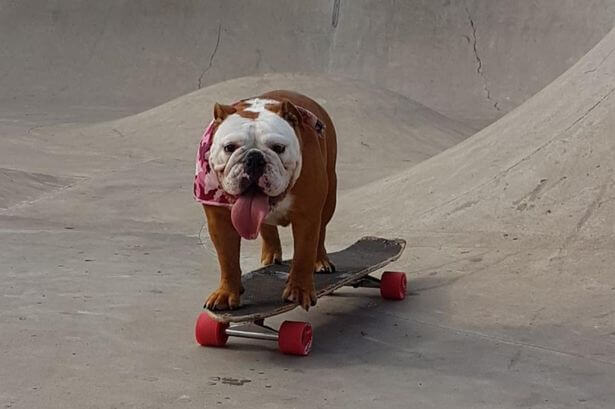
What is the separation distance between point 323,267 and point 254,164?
3.85ft

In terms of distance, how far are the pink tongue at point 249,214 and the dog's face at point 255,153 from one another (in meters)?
0.02

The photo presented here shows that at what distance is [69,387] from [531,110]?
4.42 metres

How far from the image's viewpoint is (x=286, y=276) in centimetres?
423

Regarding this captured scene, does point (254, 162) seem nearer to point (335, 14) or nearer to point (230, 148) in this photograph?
point (230, 148)

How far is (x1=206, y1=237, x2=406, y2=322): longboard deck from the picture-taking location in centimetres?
358

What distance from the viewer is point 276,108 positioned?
3580 mm

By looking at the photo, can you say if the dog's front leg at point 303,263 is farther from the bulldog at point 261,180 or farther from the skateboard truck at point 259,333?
the skateboard truck at point 259,333

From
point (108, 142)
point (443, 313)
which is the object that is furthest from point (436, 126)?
point (443, 313)

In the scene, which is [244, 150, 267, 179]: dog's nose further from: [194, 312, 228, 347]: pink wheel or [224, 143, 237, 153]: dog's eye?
[194, 312, 228, 347]: pink wheel

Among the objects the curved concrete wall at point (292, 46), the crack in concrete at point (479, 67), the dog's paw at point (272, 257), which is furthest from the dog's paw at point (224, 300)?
the crack in concrete at point (479, 67)

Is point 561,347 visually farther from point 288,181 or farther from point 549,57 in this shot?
point 549,57

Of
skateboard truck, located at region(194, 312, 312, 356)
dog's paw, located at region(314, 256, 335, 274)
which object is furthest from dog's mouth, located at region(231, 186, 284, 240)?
dog's paw, located at region(314, 256, 335, 274)

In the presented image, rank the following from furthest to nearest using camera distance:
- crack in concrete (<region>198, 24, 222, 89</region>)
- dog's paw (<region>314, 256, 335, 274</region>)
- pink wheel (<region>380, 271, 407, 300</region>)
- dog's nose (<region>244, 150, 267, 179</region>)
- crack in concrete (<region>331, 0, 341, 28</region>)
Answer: crack in concrete (<region>331, 0, 341, 28</region>), crack in concrete (<region>198, 24, 222, 89</region>), pink wheel (<region>380, 271, 407, 300</region>), dog's paw (<region>314, 256, 335, 274</region>), dog's nose (<region>244, 150, 267, 179</region>)

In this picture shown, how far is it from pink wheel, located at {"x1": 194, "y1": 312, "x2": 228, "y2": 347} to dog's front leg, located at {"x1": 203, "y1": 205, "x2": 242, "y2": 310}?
0.09m
